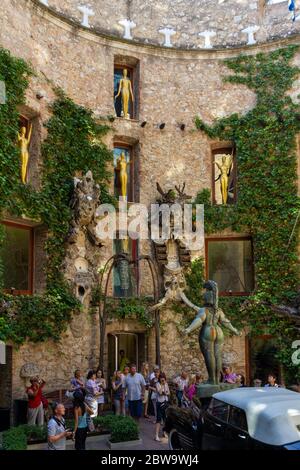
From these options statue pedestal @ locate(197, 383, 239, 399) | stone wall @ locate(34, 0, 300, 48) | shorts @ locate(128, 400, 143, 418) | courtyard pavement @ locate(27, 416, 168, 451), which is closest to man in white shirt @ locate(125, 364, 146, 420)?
shorts @ locate(128, 400, 143, 418)

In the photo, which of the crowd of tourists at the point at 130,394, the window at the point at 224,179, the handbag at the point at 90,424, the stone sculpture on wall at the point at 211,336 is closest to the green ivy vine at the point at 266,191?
the window at the point at 224,179

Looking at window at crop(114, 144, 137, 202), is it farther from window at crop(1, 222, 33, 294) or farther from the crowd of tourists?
the crowd of tourists

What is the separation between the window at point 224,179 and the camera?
1931 centimetres

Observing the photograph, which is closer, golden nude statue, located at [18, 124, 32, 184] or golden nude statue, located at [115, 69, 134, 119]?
golden nude statue, located at [18, 124, 32, 184]

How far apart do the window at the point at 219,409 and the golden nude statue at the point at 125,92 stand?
12.2 m

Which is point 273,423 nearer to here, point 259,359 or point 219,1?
point 259,359

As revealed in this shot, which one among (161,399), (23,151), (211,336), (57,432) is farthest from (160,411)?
(23,151)

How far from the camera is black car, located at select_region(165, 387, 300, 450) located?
712cm

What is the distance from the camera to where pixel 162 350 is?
17312 mm

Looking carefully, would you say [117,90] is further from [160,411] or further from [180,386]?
[160,411]

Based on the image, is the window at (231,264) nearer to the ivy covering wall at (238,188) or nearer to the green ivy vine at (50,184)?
the ivy covering wall at (238,188)

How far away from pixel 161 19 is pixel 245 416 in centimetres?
1628

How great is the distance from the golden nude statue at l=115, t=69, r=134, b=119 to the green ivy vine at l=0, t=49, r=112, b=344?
1.29 metres
